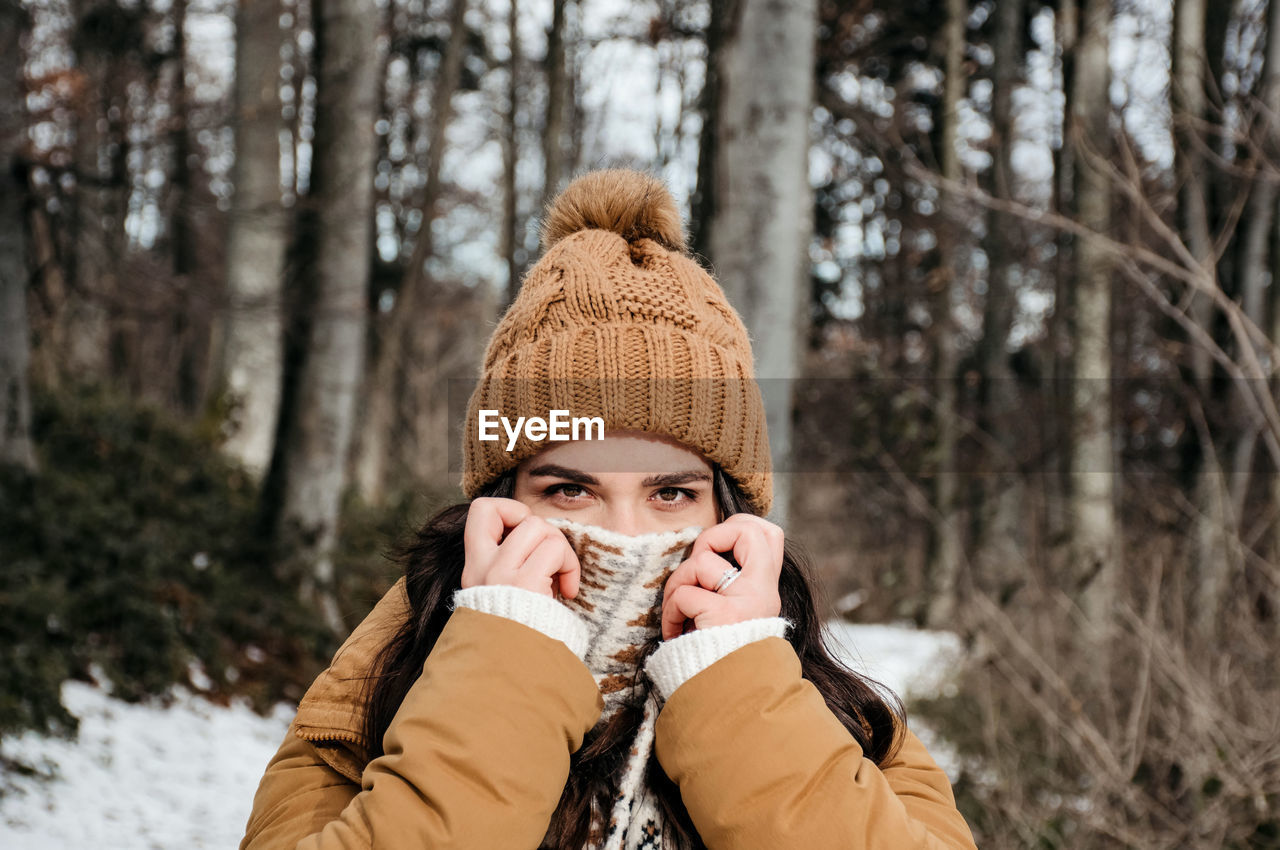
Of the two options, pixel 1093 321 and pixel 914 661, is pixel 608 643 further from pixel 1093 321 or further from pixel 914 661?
pixel 1093 321

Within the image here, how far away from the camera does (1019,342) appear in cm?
1285

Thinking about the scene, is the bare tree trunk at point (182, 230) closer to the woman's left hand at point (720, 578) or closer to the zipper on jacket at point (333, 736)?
the zipper on jacket at point (333, 736)

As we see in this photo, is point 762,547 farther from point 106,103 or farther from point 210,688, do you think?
point 106,103

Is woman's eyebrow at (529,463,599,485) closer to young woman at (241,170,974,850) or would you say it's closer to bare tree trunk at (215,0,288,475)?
young woman at (241,170,974,850)

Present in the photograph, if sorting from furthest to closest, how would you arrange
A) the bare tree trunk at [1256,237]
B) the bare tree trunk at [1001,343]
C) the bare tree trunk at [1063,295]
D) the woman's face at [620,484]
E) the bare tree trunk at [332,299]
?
→ the bare tree trunk at [1001,343]
the bare tree trunk at [1063,295]
the bare tree trunk at [332,299]
the bare tree trunk at [1256,237]
the woman's face at [620,484]

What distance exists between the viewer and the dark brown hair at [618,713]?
1.76 metres

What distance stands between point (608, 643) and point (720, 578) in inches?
9.9

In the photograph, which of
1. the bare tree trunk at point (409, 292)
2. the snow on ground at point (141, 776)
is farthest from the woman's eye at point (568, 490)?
the bare tree trunk at point (409, 292)

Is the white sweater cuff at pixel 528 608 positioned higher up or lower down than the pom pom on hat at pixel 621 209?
lower down

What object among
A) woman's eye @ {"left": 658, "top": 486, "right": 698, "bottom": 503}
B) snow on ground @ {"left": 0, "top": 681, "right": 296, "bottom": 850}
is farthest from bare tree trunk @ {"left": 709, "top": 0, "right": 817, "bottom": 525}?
snow on ground @ {"left": 0, "top": 681, "right": 296, "bottom": 850}

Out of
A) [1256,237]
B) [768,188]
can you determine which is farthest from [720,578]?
[1256,237]

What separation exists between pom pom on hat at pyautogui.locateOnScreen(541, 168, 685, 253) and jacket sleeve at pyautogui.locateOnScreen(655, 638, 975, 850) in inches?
37.9

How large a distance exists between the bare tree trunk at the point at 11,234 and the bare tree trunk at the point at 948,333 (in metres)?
8.06

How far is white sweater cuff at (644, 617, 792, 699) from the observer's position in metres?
1.63
